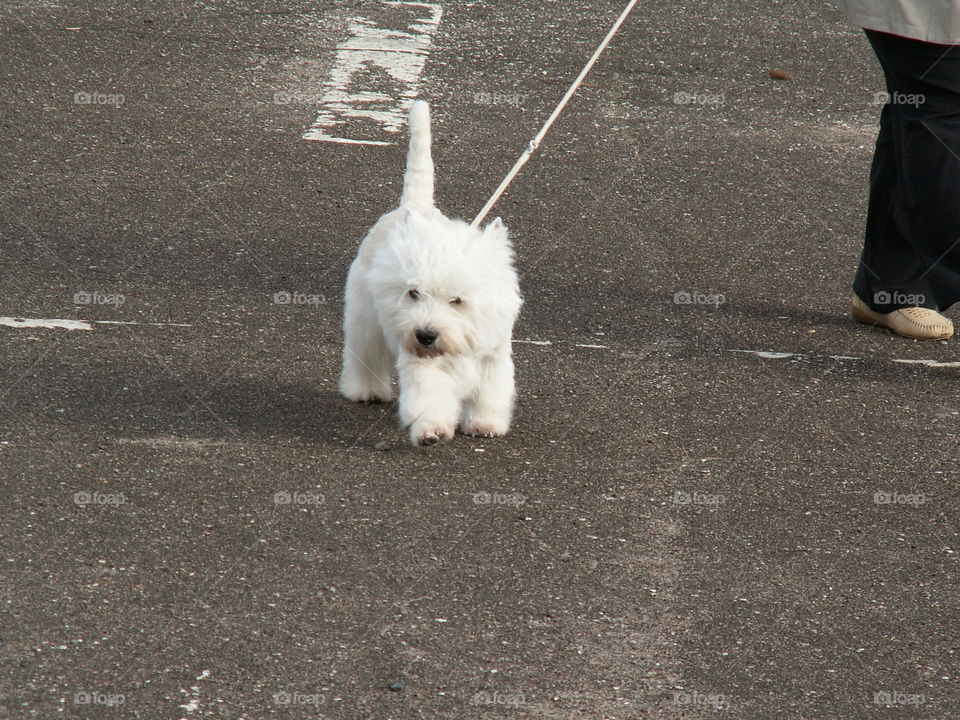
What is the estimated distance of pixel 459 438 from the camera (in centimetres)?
497

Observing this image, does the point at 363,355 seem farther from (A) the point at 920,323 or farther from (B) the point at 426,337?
(A) the point at 920,323

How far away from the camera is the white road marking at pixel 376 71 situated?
8453 millimetres

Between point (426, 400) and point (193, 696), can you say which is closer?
point (193, 696)

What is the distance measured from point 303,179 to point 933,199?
3.70 metres

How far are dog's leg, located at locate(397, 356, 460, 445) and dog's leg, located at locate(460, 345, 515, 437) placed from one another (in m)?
0.21

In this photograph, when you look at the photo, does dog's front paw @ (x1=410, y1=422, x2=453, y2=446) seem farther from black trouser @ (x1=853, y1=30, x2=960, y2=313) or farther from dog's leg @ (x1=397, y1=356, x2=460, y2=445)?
black trouser @ (x1=853, y1=30, x2=960, y2=313)

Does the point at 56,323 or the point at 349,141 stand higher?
the point at 349,141

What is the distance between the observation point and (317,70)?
9383 millimetres

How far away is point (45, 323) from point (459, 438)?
6.81ft

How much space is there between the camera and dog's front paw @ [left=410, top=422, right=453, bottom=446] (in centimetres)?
460

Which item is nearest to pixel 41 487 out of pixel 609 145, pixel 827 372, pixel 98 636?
pixel 98 636

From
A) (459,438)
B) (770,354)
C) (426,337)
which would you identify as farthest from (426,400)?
(770,354)

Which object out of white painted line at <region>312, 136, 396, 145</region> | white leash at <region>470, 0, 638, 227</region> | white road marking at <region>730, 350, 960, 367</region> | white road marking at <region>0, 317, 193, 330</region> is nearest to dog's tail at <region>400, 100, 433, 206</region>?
white leash at <region>470, 0, 638, 227</region>

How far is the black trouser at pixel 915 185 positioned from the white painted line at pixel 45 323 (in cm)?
376
